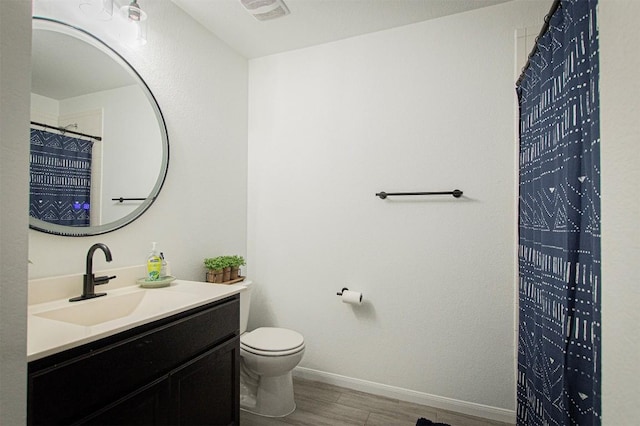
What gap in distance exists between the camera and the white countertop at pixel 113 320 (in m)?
0.88

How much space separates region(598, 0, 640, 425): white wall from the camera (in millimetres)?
573

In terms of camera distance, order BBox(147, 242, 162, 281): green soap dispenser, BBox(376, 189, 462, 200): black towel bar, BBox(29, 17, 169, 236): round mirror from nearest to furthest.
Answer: BBox(29, 17, 169, 236): round mirror < BBox(147, 242, 162, 281): green soap dispenser < BBox(376, 189, 462, 200): black towel bar

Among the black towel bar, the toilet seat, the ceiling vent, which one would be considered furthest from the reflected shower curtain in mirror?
the black towel bar

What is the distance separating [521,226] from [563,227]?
75cm

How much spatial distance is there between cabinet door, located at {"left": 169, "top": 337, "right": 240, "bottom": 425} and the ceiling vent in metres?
1.93

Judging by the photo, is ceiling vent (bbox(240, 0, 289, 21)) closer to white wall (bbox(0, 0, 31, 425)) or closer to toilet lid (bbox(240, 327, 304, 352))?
white wall (bbox(0, 0, 31, 425))

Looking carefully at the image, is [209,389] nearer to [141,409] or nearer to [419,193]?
[141,409]

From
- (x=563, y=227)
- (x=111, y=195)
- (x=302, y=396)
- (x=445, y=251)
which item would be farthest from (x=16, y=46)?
(x=302, y=396)

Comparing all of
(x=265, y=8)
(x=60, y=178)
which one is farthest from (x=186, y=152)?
(x=265, y=8)

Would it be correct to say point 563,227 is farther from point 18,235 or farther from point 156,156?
point 156,156

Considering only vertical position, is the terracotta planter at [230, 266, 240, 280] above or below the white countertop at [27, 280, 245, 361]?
below

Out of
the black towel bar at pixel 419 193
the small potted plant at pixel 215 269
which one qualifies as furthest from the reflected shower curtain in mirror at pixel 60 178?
the black towel bar at pixel 419 193

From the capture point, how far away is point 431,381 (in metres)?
2.06

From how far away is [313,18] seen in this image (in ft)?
6.82
